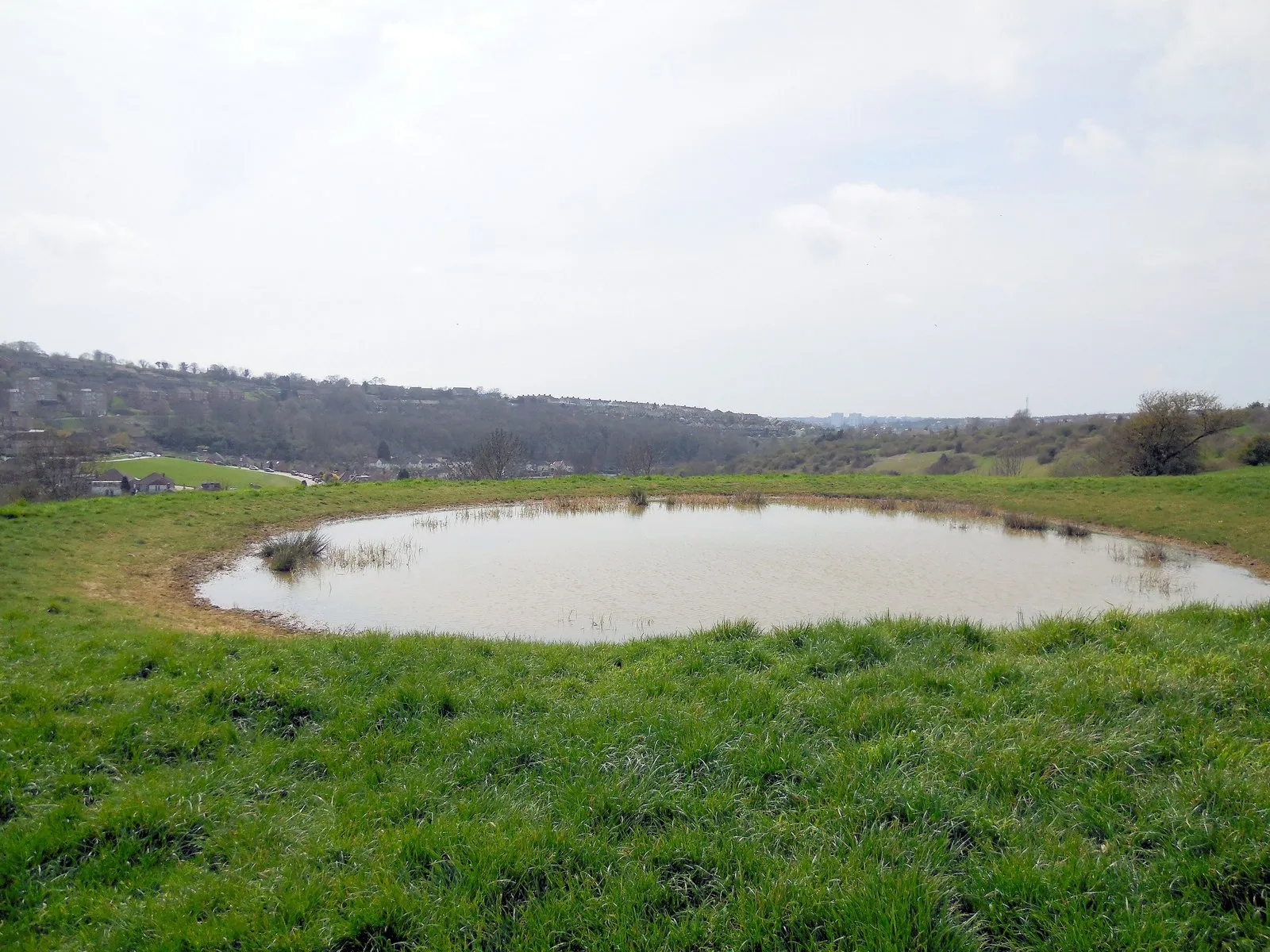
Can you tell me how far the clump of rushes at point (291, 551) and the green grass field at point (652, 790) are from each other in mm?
6588

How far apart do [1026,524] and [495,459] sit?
91.2 feet

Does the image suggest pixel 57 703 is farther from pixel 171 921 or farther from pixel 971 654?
pixel 971 654

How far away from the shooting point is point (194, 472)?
3578 cm

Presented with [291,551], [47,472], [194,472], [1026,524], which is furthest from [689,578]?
[194,472]

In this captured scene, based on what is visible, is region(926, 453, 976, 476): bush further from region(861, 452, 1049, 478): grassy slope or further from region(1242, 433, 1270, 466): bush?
region(1242, 433, 1270, 466): bush

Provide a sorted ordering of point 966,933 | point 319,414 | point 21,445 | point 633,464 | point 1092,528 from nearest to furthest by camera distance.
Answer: point 966,933 → point 1092,528 → point 21,445 → point 633,464 → point 319,414

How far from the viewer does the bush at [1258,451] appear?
28047 mm

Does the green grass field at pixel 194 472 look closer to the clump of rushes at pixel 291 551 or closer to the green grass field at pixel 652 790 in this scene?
the clump of rushes at pixel 291 551

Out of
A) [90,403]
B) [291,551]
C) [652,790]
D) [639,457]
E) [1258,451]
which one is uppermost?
[90,403]

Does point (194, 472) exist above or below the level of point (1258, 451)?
below

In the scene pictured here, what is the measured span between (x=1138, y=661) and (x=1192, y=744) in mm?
1349

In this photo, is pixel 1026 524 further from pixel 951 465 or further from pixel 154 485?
pixel 951 465

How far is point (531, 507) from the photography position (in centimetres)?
2150

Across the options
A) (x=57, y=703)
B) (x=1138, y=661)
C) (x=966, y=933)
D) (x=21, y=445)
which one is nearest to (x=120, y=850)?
(x=57, y=703)
